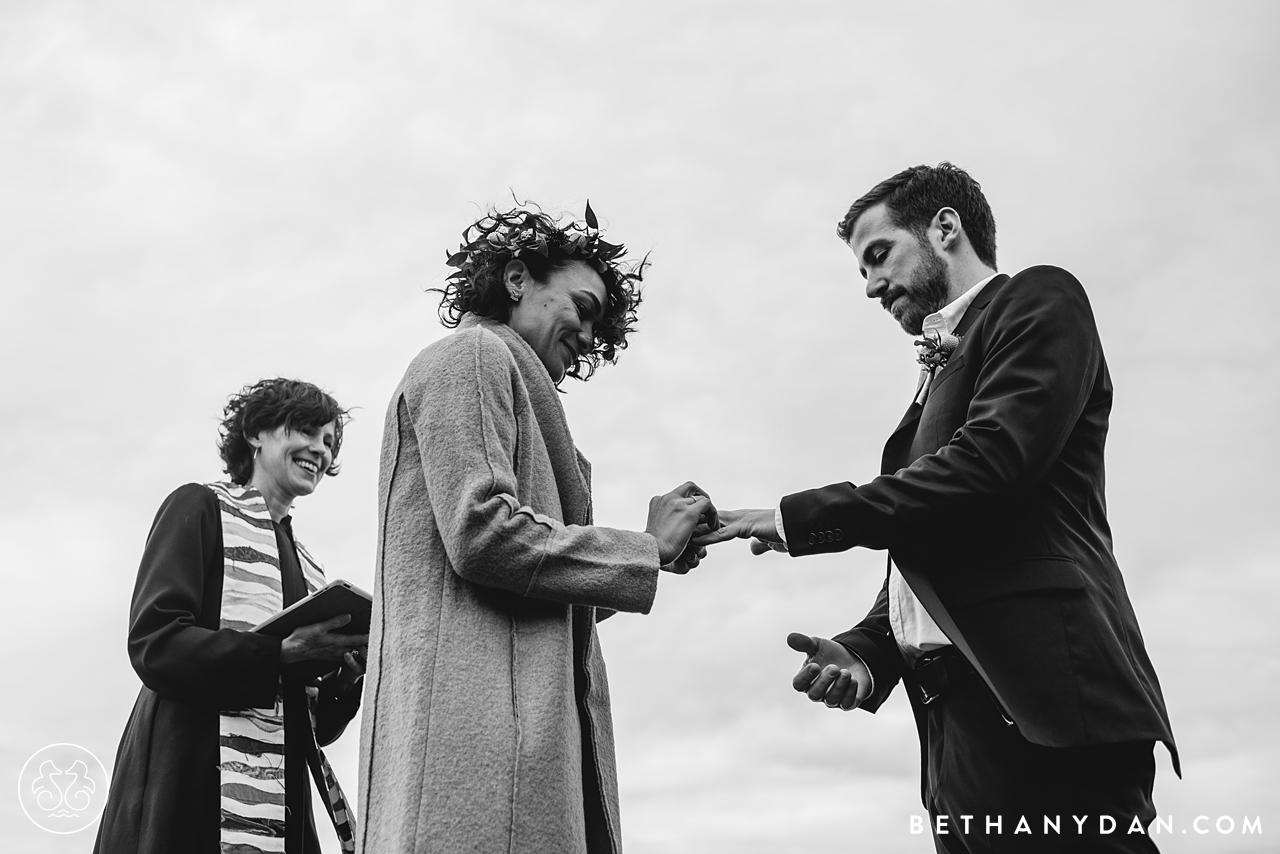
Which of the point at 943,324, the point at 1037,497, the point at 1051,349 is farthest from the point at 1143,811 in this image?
the point at 943,324

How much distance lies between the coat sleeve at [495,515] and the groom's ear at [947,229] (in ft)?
5.71

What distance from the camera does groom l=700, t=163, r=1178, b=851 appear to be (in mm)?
3186

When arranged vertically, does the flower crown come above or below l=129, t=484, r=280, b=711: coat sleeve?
above

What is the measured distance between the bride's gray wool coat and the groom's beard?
1.53 metres

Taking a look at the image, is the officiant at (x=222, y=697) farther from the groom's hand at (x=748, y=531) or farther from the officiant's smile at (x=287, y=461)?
the groom's hand at (x=748, y=531)

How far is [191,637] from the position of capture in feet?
14.0

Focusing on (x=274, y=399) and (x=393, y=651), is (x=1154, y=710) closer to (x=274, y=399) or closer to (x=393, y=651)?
(x=393, y=651)

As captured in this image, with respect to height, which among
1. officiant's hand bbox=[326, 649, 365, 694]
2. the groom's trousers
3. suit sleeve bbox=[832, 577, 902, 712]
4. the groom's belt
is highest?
officiant's hand bbox=[326, 649, 365, 694]

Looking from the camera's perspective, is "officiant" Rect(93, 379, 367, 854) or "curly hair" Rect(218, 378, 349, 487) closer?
"officiant" Rect(93, 379, 367, 854)

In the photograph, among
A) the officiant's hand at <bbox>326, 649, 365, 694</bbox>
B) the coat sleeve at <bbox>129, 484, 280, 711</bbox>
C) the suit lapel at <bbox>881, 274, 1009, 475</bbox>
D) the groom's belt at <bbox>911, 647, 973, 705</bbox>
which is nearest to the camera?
the groom's belt at <bbox>911, 647, 973, 705</bbox>

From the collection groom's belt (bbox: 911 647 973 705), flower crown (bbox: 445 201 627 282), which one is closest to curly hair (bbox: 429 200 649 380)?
flower crown (bbox: 445 201 627 282)

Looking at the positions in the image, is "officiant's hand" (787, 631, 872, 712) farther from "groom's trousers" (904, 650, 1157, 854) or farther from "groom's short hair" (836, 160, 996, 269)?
"groom's short hair" (836, 160, 996, 269)

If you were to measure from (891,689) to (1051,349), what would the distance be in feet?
3.80

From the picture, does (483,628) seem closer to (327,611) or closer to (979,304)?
(327,611)
